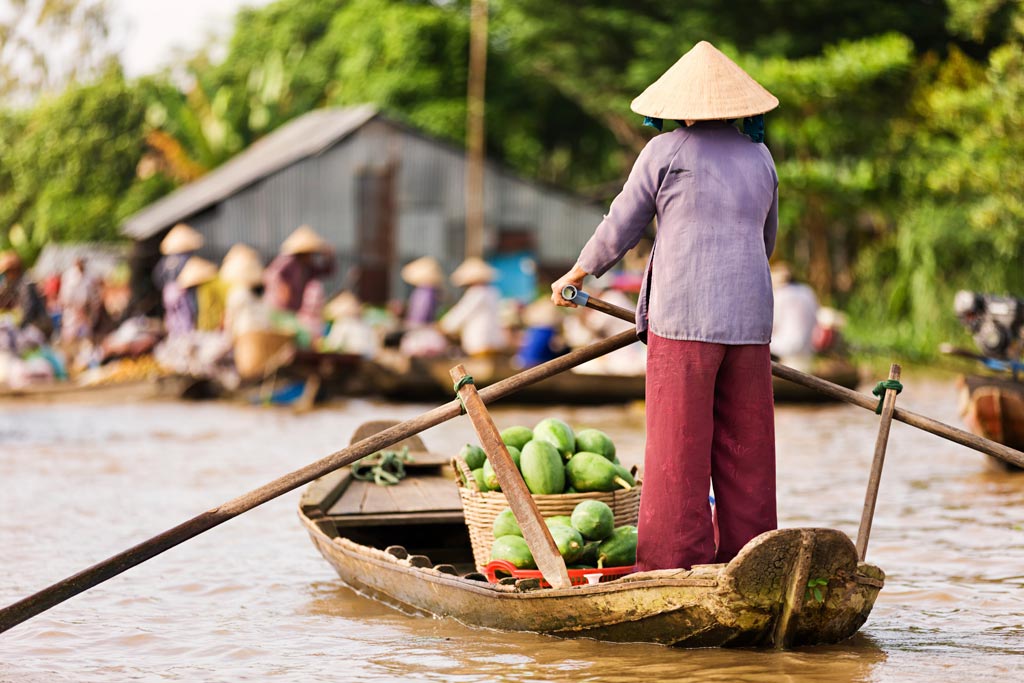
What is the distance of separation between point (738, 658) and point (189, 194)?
21.7 m

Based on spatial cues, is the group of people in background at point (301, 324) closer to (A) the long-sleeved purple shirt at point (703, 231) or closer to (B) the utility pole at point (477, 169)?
(B) the utility pole at point (477, 169)

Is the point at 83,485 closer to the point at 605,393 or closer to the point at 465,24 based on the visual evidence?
the point at 605,393

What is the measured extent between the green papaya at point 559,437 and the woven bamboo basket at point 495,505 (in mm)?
189

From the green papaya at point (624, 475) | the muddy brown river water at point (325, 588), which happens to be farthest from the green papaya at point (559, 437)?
the muddy brown river water at point (325, 588)

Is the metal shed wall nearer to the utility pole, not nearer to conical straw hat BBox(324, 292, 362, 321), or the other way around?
the utility pole

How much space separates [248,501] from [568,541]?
0.99 metres

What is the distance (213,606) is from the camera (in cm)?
528

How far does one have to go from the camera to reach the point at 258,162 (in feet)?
80.1

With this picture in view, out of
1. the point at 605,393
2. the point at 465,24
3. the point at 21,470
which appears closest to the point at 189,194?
the point at 465,24

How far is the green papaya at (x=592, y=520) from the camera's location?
4.45 metres

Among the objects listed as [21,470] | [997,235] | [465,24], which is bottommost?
[21,470]

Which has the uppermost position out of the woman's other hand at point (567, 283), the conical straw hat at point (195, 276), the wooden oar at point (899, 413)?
the woman's other hand at point (567, 283)

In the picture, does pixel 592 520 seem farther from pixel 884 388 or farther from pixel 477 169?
pixel 477 169

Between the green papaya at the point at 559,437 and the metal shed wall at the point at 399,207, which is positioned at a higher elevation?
the metal shed wall at the point at 399,207
